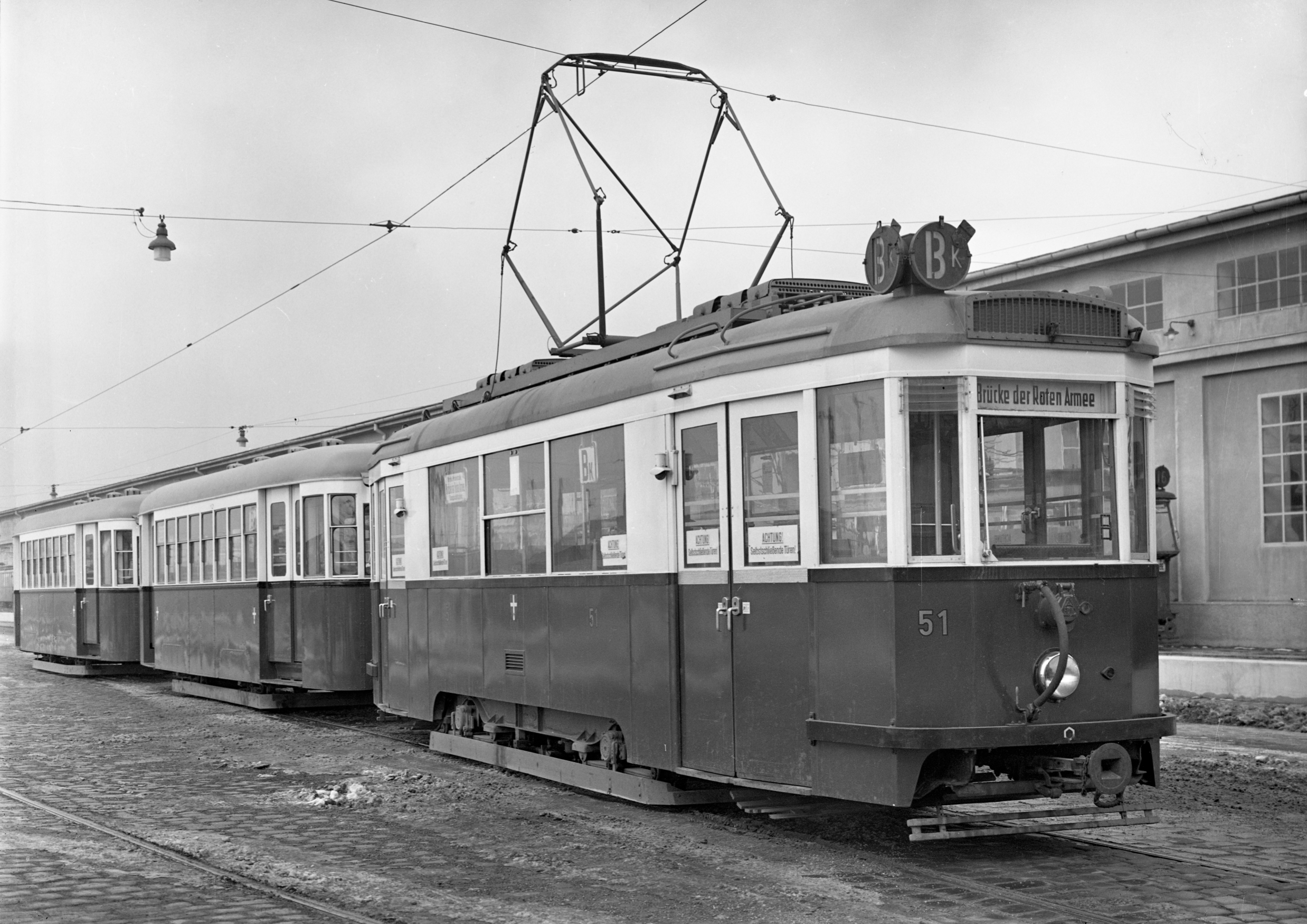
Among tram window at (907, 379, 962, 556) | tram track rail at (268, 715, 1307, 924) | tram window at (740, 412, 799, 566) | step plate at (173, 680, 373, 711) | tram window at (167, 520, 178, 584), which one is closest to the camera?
tram track rail at (268, 715, 1307, 924)

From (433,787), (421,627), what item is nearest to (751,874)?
(433,787)

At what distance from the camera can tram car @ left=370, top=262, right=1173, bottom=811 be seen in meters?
7.21

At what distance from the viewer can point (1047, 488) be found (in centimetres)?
752

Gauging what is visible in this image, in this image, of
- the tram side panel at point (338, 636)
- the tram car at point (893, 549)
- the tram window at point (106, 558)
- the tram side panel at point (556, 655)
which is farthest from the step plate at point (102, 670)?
the tram car at point (893, 549)

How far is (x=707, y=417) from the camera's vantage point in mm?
8445

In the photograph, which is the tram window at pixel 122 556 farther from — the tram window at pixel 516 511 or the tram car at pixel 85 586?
the tram window at pixel 516 511

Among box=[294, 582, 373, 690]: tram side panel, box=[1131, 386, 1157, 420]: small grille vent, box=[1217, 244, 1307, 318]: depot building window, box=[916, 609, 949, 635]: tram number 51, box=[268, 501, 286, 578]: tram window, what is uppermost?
box=[1217, 244, 1307, 318]: depot building window

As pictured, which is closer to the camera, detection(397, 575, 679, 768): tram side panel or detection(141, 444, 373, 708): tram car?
detection(397, 575, 679, 768): tram side panel

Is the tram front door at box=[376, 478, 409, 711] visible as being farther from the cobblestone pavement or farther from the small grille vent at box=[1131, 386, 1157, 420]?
the small grille vent at box=[1131, 386, 1157, 420]

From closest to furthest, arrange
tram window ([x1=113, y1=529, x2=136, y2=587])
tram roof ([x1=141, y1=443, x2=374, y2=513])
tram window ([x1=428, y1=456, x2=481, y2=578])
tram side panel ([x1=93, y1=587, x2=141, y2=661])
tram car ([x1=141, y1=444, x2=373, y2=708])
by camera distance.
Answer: tram window ([x1=428, y1=456, x2=481, y2=578])
tram car ([x1=141, y1=444, x2=373, y2=708])
tram roof ([x1=141, y1=443, x2=374, y2=513])
tram side panel ([x1=93, y1=587, x2=141, y2=661])
tram window ([x1=113, y1=529, x2=136, y2=587])

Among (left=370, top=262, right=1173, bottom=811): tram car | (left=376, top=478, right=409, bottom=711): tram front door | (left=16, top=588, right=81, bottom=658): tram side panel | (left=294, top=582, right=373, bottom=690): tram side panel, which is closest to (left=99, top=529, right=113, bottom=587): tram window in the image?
(left=16, top=588, right=81, bottom=658): tram side panel

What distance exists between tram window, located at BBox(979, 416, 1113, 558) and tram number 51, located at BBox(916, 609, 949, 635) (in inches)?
17.4

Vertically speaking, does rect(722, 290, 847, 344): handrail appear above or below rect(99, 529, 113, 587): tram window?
above

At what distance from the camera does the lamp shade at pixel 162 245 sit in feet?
70.6
